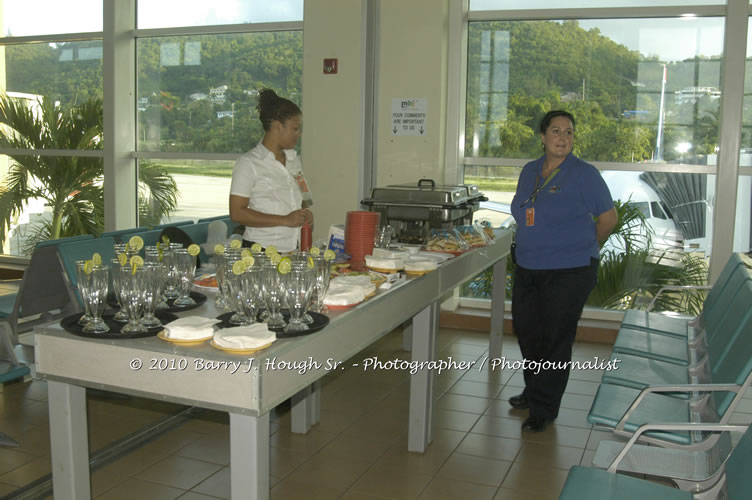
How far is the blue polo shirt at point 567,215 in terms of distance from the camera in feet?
12.0

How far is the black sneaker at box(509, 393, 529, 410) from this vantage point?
4227 millimetres

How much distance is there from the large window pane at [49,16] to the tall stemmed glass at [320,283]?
6.19 metres

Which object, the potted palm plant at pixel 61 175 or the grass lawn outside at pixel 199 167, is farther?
the potted palm plant at pixel 61 175

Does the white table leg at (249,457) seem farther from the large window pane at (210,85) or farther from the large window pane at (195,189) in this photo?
the large window pane at (195,189)

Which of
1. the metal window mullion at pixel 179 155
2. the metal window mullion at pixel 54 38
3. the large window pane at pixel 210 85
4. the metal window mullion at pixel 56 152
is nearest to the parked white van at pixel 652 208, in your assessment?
the large window pane at pixel 210 85

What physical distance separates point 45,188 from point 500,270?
5383 mm

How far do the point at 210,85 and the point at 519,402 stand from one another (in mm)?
4564

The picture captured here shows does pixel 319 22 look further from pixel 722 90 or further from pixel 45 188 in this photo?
pixel 45 188

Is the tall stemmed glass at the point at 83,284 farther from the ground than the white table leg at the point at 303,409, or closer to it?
farther from the ground

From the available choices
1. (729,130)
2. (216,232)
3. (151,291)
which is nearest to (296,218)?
(151,291)

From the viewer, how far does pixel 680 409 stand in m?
2.87

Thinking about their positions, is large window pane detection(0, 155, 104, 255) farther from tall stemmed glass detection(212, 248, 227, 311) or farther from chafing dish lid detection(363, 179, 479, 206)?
tall stemmed glass detection(212, 248, 227, 311)

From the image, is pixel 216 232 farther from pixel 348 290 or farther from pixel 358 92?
pixel 348 290

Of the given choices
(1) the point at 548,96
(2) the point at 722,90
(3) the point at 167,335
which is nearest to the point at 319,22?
(1) the point at 548,96
